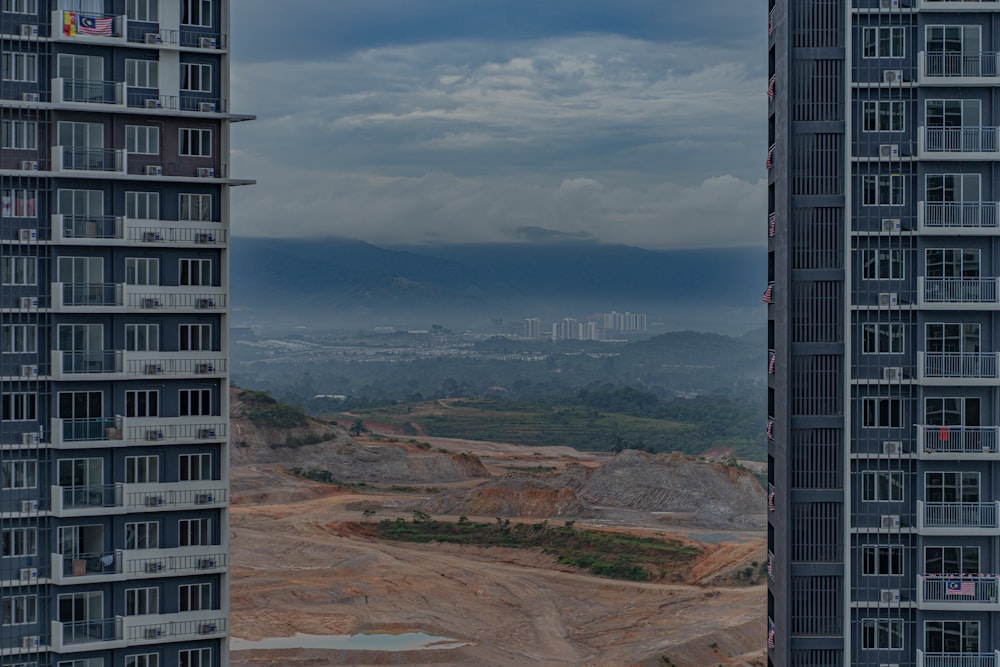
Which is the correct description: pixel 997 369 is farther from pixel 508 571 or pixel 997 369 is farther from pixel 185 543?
pixel 508 571

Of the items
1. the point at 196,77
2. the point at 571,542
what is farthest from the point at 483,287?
the point at 196,77

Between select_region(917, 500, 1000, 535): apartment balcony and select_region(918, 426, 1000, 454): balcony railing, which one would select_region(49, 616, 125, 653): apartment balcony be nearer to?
select_region(917, 500, 1000, 535): apartment balcony

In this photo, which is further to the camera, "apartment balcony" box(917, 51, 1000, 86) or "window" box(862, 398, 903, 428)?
"window" box(862, 398, 903, 428)

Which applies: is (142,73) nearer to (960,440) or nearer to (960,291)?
(960,291)

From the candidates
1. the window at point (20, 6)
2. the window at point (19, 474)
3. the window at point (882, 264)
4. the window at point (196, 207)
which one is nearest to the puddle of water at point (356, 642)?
the window at point (19, 474)

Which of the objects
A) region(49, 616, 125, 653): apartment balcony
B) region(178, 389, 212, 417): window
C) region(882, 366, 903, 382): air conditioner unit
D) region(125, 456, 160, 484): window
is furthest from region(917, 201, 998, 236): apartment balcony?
region(49, 616, 125, 653): apartment balcony

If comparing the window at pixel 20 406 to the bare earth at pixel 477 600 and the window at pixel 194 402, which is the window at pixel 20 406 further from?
the bare earth at pixel 477 600
